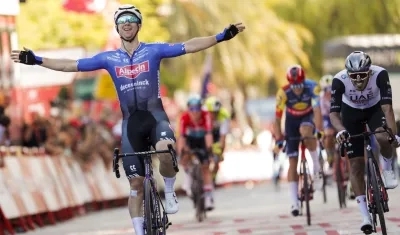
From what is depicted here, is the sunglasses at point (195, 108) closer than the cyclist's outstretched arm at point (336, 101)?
No

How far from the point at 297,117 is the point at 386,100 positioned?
566cm

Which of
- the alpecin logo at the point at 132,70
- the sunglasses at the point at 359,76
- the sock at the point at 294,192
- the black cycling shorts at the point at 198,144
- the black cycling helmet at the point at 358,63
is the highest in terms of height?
the alpecin logo at the point at 132,70

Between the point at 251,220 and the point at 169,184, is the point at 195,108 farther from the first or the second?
the point at 169,184

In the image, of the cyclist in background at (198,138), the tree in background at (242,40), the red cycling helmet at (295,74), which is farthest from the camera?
the tree in background at (242,40)

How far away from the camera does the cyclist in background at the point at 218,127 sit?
22969 millimetres

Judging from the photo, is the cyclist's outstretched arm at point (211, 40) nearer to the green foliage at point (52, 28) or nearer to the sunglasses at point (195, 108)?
the sunglasses at point (195, 108)

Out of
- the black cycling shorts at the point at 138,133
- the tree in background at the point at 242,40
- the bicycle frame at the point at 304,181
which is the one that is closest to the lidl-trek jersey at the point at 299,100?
the bicycle frame at the point at 304,181

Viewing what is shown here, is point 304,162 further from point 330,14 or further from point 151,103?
point 330,14

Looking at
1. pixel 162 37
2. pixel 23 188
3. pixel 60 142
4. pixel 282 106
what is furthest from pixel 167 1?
pixel 282 106

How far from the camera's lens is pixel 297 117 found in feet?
65.5

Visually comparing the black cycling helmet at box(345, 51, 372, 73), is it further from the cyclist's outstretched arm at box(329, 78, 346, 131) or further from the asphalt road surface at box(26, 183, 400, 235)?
the asphalt road surface at box(26, 183, 400, 235)

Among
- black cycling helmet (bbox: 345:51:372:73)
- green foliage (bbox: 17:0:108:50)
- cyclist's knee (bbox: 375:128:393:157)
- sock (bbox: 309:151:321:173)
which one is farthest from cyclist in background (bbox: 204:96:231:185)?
green foliage (bbox: 17:0:108:50)

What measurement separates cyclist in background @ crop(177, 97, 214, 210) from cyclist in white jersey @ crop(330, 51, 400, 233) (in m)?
6.96

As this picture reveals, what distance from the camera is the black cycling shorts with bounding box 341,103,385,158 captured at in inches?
585
